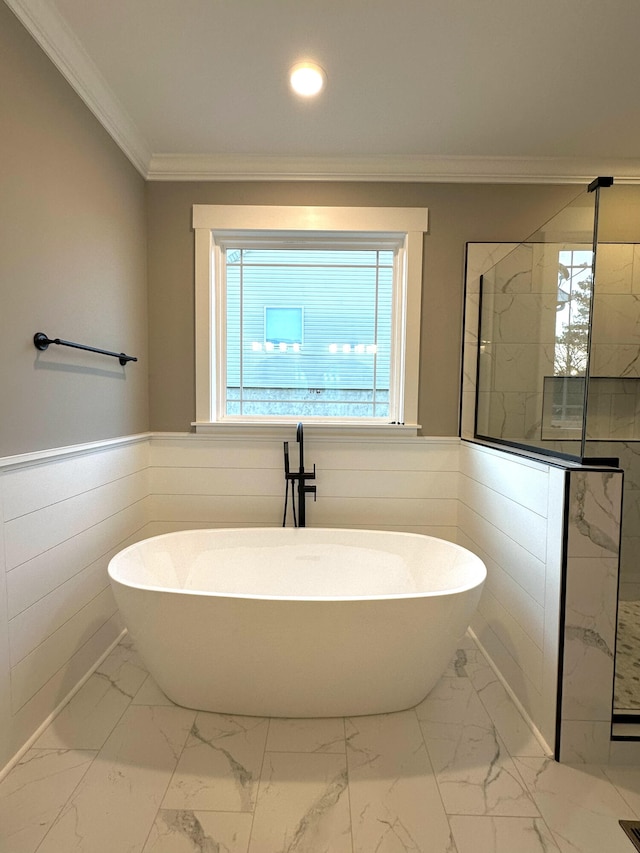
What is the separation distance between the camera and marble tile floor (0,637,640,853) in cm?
117

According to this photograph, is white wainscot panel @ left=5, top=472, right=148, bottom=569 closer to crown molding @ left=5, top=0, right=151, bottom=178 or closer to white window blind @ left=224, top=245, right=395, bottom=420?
white window blind @ left=224, top=245, right=395, bottom=420

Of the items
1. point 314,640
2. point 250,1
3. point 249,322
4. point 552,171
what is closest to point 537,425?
point 314,640

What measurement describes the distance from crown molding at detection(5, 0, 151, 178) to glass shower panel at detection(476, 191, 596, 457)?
1.94 meters

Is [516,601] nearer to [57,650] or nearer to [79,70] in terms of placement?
[57,650]

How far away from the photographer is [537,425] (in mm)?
1844

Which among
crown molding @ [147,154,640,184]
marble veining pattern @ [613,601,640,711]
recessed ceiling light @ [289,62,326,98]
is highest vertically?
recessed ceiling light @ [289,62,326,98]

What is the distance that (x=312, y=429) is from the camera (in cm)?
240

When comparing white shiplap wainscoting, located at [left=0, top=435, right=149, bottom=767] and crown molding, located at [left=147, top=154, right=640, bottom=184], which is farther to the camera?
crown molding, located at [left=147, top=154, right=640, bottom=184]

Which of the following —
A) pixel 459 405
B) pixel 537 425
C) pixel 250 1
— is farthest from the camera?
pixel 459 405

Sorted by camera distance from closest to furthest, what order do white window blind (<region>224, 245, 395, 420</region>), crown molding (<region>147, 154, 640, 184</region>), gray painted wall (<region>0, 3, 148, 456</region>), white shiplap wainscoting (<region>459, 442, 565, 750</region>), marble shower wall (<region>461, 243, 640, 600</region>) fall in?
gray painted wall (<region>0, 3, 148, 456</region>) < white shiplap wainscoting (<region>459, 442, 565, 750</region>) < marble shower wall (<region>461, 243, 640, 600</region>) < crown molding (<region>147, 154, 640, 184</region>) < white window blind (<region>224, 245, 395, 420</region>)

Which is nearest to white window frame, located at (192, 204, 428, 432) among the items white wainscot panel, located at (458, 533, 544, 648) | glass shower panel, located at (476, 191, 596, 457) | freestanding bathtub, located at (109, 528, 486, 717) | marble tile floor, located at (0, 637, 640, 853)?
glass shower panel, located at (476, 191, 596, 457)

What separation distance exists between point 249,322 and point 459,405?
1322mm

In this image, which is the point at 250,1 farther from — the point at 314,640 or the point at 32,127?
the point at 314,640

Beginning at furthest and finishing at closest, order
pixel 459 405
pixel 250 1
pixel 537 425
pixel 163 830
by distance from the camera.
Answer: pixel 459 405 < pixel 537 425 < pixel 250 1 < pixel 163 830
